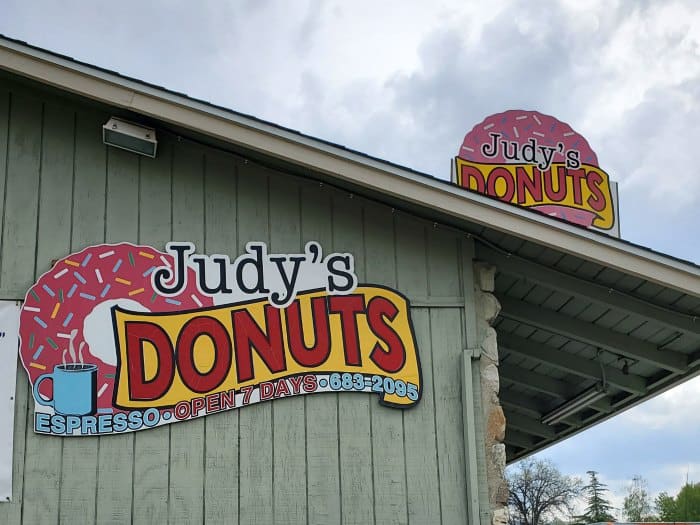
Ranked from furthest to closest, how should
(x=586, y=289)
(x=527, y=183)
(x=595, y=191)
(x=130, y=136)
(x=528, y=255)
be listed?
(x=527, y=183), (x=595, y=191), (x=586, y=289), (x=528, y=255), (x=130, y=136)

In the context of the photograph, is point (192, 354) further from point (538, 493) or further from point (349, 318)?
point (538, 493)

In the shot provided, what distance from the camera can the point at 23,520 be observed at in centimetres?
761

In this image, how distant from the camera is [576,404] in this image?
12.0 m

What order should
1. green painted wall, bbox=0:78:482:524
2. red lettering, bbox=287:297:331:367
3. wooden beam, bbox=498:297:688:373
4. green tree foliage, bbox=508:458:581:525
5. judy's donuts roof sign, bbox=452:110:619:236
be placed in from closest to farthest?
green painted wall, bbox=0:78:482:524 < red lettering, bbox=287:297:331:367 < wooden beam, bbox=498:297:688:373 < judy's donuts roof sign, bbox=452:110:619:236 < green tree foliage, bbox=508:458:581:525

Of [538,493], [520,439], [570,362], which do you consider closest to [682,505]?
[538,493]

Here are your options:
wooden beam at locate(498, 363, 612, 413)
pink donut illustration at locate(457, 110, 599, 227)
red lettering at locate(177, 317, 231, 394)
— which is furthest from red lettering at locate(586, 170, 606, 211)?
red lettering at locate(177, 317, 231, 394)

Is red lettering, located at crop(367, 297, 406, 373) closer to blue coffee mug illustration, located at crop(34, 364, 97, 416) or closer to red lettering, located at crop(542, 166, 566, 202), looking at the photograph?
blue coffee mug illustration, located at crop(34, 364, 97, 416)

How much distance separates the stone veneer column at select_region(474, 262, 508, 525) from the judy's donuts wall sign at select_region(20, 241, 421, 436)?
0.58 meters

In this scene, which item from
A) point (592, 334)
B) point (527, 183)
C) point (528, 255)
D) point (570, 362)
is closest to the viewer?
point (528, 255)

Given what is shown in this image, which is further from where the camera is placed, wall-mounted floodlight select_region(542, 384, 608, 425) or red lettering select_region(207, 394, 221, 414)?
wall-mounted floodlight select_region(542, 384, 608, 425)

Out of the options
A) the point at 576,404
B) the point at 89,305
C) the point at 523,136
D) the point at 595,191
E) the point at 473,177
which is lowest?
the point at 576,404

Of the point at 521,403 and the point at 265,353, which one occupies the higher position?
the point at 521,403

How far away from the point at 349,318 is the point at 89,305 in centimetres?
202

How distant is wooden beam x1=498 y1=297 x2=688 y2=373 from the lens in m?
9.68
